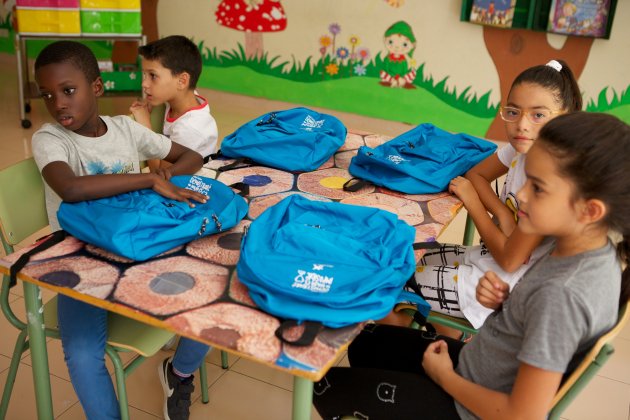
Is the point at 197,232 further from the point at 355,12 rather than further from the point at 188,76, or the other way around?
the point at 355,12

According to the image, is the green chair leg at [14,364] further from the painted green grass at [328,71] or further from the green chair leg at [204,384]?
the painted green grass at [328,71]

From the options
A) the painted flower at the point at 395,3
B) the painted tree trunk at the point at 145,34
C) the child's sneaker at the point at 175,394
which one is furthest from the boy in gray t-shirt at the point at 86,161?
the painted tree trunk at the point at 145,34

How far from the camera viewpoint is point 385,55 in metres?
4.94

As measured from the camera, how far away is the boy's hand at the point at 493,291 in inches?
52.6

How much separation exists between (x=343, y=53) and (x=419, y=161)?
3.25m

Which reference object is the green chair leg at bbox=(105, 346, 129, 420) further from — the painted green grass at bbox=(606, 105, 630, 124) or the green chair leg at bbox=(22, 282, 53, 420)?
the painted green grass at bbox=(606, 105, 630, 124)

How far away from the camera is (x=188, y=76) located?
2529 mm

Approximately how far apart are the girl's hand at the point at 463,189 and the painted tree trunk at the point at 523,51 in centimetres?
284

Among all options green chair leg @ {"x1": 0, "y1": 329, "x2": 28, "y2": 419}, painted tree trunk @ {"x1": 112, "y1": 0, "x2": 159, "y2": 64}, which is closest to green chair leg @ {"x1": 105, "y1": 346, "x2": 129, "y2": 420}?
green chair leg @ {"x1": 0, "y1": 329, "x2": 28, "y2": 419}

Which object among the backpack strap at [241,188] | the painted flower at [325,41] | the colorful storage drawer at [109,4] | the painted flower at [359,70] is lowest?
the backpack strap at [241,188]

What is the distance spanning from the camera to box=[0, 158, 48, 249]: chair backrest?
1.61 meters

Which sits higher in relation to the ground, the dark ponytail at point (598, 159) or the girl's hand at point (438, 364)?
the dark ponytail at point (598, 159)

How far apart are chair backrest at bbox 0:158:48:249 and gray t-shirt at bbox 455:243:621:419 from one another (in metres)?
1.24

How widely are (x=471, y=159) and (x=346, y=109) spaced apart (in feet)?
10.6
